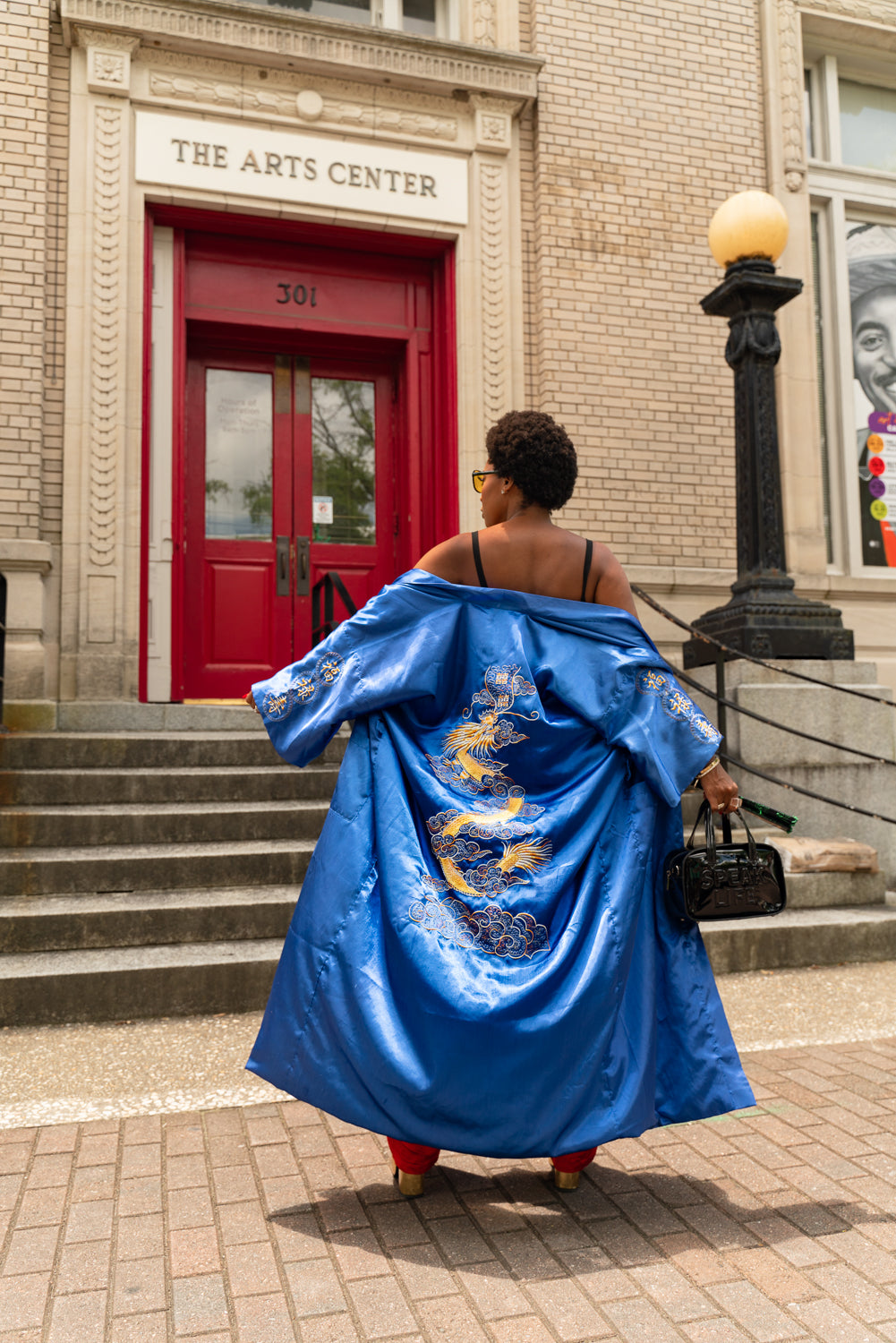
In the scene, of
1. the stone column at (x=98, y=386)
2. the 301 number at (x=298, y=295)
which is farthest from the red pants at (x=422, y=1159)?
the 301 number at (x=298, y=295)

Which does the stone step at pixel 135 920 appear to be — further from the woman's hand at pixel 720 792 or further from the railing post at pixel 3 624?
the woman's hand at pixel 720 792

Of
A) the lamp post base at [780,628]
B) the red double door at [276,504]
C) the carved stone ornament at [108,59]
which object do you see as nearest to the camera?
the lamp post base at [780,628]

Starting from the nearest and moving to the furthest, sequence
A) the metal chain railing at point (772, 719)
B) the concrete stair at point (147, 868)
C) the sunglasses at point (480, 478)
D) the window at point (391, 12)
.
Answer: the sunglasses at point (480, 478), the concrete stair at point (147, 868), the metal chain railing at point (772, 719), the window at point (391, 12)

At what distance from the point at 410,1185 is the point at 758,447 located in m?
5.35

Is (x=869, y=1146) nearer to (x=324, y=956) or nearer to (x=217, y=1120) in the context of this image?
(x=324, y=956)

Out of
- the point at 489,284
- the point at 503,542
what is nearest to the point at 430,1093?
the point at 503,542

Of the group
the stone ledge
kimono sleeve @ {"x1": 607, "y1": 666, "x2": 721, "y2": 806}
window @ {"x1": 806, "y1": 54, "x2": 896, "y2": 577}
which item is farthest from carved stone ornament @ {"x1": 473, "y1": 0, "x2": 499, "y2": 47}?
kimono sleeve @ {"x1": 607, "y1": 666, "x2": 721, "y2": 806}

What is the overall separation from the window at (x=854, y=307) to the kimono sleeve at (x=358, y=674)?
7.47 meters

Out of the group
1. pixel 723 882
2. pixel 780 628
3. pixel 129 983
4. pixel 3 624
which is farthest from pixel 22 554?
pixel 723 882

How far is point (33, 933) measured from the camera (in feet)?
13.4

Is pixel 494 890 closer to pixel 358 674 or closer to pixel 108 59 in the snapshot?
pixel 358 674

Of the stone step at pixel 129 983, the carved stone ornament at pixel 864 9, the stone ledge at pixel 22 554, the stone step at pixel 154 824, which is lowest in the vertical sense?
the stone step at pixel 129 983

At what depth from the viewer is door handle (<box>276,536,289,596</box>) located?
790 centimetres

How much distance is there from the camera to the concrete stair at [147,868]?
3877 mm
